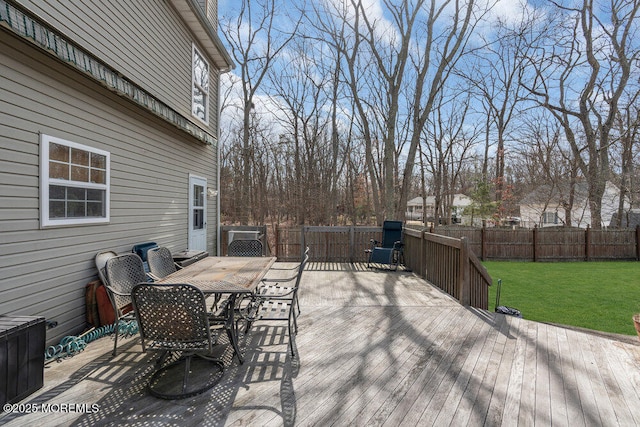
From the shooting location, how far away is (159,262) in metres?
4.03

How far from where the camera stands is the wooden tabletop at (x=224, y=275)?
276 centimetres

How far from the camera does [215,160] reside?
7.88 metres

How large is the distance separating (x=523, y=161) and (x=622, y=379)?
19289 mm

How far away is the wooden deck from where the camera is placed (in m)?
2.09

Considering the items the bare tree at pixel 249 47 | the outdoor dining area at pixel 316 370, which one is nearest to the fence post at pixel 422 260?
the outdoor dining area at pixel 316 370

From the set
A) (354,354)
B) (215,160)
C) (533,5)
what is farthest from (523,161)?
(354,354)

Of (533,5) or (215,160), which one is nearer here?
(215,160)

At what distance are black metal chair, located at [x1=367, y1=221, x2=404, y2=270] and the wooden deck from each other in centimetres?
326

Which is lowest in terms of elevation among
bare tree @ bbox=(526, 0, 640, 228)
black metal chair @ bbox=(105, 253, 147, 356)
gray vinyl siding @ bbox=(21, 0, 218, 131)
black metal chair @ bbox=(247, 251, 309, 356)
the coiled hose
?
the coiled hose

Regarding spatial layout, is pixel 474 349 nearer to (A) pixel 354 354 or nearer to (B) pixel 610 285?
(A) pixel 354 354

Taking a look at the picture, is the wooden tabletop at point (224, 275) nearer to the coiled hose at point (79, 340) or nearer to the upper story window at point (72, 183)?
the coiled hose at point (79, 340)

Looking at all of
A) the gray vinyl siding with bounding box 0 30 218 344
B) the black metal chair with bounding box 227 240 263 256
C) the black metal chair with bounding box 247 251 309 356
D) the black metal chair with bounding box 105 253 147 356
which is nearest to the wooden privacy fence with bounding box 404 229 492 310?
the black metal chair with bounding box 247 251 309 356

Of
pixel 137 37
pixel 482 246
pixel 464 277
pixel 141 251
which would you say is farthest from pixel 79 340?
pixel 482 246

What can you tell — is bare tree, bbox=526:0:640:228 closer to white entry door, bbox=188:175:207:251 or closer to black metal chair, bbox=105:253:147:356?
white entry door, bbox=188:175:207:251
